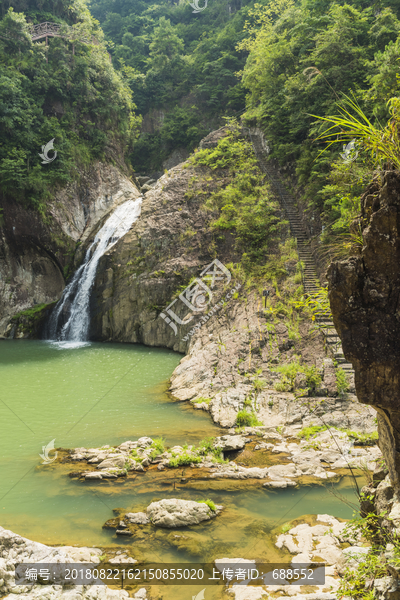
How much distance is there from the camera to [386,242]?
10.0 feet

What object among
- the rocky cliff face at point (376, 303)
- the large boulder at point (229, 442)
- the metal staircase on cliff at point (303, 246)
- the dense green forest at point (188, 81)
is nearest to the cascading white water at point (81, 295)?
the dense green forest at point (188, 81)

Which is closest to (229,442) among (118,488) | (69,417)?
(118,488)

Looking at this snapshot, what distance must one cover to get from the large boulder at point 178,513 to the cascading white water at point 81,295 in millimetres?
15871

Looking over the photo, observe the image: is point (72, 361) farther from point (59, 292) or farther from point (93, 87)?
point (93, 87)

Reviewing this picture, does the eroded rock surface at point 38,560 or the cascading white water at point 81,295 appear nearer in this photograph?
the eroded rock surface at point 38,560

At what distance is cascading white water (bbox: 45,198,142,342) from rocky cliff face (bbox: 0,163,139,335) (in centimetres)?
218

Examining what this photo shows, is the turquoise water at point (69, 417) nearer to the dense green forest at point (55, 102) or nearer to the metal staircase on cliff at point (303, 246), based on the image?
the metal staircase on cliff at point (303, 246)

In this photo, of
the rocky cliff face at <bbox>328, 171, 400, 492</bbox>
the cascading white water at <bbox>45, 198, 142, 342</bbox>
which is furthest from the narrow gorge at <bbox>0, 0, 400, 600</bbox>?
the cascading white water at <bbox>45, 198, 142, 342</bbox>

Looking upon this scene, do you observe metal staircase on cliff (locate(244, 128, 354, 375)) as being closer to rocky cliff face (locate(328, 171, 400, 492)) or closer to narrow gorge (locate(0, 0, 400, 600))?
narrow gorge (locate(0, 0, 400, 600))

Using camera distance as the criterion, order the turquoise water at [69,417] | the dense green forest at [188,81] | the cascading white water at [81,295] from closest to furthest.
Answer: the turquoise water at [69,417], the dense green forest at [188,81], the cascading white water at [81,295]

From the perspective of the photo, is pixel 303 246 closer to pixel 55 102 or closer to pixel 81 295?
pixel 81 295

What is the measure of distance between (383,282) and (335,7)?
2050cm

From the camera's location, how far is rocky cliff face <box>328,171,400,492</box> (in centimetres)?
306

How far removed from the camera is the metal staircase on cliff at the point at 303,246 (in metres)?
11.0
